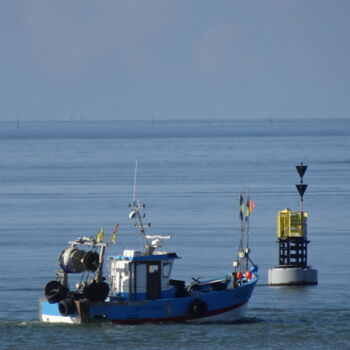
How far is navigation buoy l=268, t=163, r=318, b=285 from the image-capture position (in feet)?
198

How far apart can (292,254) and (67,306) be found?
53.3ft

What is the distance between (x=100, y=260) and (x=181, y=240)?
29847mm

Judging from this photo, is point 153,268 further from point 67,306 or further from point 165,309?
point 67,306

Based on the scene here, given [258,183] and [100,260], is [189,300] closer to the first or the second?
[100,260]

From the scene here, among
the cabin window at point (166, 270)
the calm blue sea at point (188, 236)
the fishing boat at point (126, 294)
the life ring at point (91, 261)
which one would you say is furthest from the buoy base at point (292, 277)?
the life ring at point (91, 261)

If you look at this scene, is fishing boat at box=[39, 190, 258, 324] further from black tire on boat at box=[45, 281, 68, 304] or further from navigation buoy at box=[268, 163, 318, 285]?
navigation buoy at box=[268, 163, 318, 285]

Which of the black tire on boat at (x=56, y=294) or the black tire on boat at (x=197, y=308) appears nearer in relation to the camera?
the black tire on boat at (x=56, y=294)

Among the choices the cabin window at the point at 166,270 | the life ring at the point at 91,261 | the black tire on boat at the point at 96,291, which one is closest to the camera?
the black tire on boat at the point at 96,291

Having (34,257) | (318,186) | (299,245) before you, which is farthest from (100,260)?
(318,186)

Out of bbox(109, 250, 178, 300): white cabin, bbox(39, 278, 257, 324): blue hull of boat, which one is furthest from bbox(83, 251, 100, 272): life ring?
bbox(39, 278, 257, 324): blue hull of boat

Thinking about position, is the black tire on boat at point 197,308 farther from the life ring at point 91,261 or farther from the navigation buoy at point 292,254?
the navigation buoy at point 292,254

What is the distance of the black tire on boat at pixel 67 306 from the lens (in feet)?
156

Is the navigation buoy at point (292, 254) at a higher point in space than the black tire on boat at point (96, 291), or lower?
higher

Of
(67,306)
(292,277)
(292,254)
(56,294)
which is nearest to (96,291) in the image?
(67,306)
